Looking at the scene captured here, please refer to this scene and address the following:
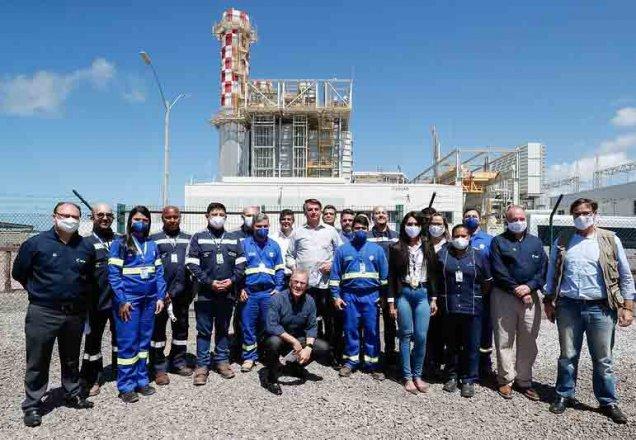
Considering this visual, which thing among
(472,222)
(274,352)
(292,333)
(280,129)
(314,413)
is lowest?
(314,413)

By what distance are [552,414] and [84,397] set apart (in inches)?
184

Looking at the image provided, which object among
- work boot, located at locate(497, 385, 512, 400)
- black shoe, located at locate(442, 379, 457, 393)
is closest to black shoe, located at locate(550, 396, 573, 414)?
work boot, located at locate(497, 385, 512, 400)

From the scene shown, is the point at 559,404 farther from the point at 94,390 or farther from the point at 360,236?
the point at 94,390

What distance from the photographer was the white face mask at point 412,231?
4.64 metres

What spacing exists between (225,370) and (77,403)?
4.99 feet

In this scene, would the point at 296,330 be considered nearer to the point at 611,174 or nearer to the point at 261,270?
the point at 261,270

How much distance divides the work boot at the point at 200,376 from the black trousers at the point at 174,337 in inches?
10.9

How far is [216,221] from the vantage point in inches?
193

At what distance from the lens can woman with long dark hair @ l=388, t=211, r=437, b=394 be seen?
A: 4520mm

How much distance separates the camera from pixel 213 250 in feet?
15.8

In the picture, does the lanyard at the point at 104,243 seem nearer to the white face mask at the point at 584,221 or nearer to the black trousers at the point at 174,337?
the black trousers at the point at 174,337

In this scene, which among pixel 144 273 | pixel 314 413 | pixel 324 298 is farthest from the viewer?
pixel 324 298

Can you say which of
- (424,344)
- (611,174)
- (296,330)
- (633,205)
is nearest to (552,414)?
(424,344)

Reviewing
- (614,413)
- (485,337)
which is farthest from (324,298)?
(614,413)
